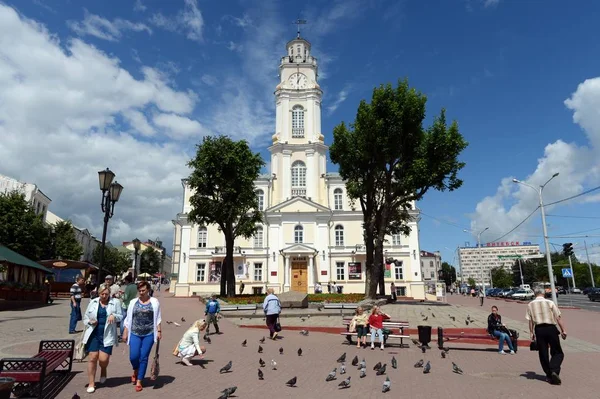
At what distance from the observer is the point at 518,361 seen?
9852 millimetres

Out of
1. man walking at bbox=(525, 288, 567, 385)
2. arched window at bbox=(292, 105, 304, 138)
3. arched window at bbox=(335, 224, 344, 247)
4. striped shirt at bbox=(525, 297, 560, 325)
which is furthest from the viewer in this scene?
arched window at bbox=(292, 105, 304, 138)

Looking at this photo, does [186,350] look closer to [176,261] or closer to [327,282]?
[327,282]

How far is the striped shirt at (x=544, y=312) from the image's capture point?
25.7 feet

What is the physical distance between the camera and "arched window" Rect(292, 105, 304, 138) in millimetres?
46344

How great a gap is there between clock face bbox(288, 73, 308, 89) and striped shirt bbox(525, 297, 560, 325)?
42.4 metres

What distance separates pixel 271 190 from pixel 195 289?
1364cm

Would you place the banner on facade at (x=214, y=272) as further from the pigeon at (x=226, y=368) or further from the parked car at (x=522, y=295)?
the parked car at (x=522, y=295)

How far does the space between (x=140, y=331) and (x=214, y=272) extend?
118 feet

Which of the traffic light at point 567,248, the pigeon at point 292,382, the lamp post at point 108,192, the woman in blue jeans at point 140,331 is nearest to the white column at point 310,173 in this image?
the traffic light at point 567,248

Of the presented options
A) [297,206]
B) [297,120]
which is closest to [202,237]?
[297,206]

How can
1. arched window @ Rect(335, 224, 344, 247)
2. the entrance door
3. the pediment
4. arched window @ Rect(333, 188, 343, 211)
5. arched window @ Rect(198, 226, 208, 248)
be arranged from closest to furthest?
the entrance door, the pediment, arched window @ Rect(335, 224, 344, 247), arched window @ Rect(198, 226, 208, 248), arched window @ Rect(333, 188, 343, 211)

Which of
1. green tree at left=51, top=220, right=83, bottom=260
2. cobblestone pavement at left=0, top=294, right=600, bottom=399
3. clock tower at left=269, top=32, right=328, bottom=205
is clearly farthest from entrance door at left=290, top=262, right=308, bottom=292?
green tree at left=51, top=220, right=83, bottom=260

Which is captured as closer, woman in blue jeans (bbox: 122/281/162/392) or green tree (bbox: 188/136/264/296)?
woman in blue jeans (bbox: 122/281/162/392)

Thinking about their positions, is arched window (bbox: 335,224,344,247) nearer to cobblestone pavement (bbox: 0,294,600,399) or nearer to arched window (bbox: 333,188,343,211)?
arched window (bbox: 333,188,343,211)
